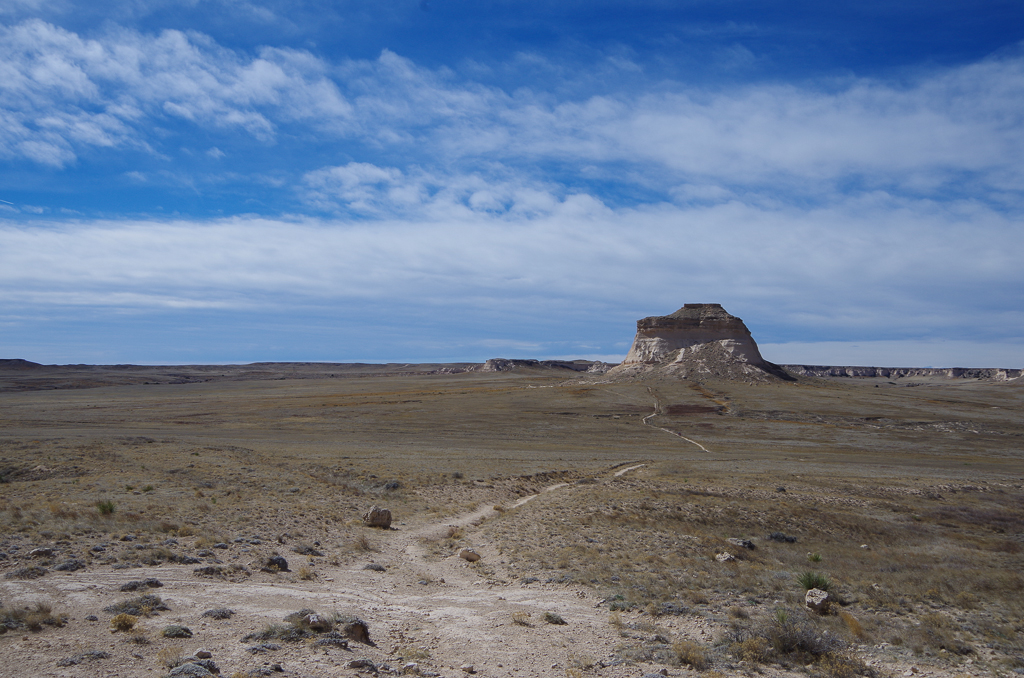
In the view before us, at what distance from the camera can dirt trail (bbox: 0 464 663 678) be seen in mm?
8508

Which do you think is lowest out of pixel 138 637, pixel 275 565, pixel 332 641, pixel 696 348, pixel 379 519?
pixel 379 519

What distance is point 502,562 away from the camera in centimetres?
1566

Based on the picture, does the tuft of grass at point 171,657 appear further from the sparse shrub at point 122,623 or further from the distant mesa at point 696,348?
the distant mesa at point 696,348

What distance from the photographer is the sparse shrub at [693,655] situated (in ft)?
30.3

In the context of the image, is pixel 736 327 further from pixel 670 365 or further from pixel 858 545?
pixel 858 545

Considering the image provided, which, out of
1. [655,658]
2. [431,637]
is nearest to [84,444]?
[431,637]

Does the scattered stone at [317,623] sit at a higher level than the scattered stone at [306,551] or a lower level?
higher

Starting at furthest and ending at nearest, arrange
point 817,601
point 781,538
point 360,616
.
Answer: point 781,538, point 817,601, point 360,616

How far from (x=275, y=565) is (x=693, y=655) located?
952 centimetres

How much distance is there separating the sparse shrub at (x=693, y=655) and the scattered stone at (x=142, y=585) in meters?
9.78

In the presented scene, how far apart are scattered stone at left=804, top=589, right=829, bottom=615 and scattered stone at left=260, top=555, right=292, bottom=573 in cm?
1134

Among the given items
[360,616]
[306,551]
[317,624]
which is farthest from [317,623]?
[306,551]

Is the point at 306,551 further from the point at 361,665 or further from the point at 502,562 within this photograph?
the point at 361,665

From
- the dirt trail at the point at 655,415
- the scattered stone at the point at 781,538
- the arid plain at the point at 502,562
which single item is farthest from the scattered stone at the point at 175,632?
the dirt trail at the point at 655,415
